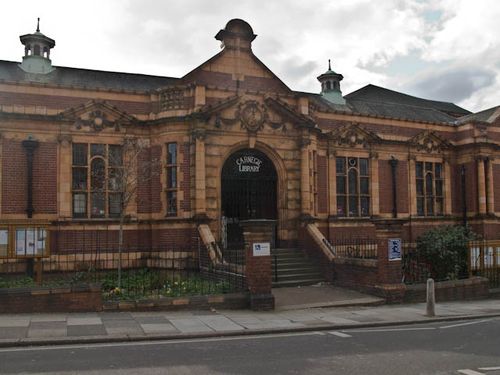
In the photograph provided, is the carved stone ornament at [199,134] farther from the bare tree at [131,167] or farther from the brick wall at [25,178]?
the brick wall at [25,178]

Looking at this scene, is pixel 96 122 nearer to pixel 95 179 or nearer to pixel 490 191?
pixel 95 179

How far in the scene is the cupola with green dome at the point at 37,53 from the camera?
22.7 metres

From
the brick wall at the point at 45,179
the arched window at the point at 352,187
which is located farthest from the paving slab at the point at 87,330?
the arched window at the point at 352,187

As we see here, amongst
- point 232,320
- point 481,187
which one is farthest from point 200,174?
point 481,187

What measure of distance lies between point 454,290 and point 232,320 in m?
8.44

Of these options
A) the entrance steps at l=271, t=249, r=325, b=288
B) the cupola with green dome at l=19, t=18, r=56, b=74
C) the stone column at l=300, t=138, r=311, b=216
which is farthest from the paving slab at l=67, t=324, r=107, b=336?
the cupola with green dome at l=19, t=18, r=56, b=74

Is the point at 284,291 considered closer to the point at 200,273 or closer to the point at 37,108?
the point at 200,273

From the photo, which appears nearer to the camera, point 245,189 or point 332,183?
point 245,189

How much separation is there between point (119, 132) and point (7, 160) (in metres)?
3.79

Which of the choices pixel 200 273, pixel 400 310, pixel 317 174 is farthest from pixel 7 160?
pixel 400 310

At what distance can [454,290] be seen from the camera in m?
17.3

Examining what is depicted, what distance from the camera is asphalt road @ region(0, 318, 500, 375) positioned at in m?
8.02

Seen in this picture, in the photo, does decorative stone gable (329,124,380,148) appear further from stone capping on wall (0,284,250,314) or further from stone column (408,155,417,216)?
stone capping on wall (0,284,250,314)

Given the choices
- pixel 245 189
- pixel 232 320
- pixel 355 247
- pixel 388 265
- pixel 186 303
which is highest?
pixel 245 189
